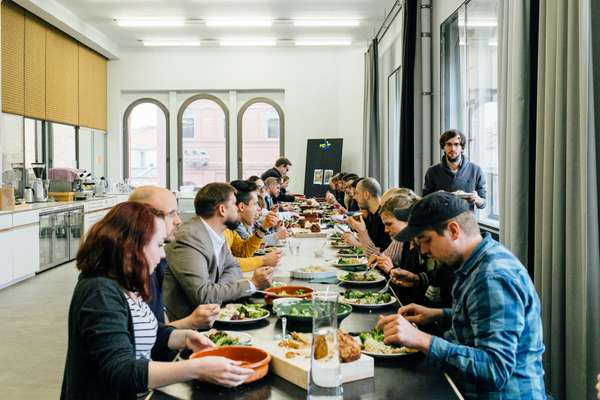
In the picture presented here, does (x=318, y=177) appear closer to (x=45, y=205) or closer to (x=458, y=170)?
(x=45, y=205)

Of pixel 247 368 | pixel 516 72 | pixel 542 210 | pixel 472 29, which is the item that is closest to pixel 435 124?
pixel 472 29

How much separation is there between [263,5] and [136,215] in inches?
337

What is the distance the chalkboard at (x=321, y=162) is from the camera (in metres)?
12.8

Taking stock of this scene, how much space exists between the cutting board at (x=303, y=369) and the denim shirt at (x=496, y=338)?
8.4 inches

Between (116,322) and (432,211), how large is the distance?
1.08 m

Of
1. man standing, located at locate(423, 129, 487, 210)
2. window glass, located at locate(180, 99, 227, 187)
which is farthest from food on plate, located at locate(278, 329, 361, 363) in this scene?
window glass, located at locate(180, 99, 227, 187)

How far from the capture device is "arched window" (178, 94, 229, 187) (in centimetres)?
1317

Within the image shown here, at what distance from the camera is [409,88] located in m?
7.61

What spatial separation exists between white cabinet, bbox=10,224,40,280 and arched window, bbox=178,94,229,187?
5.57 m

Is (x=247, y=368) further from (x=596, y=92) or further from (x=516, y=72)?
(x=516, y=72)

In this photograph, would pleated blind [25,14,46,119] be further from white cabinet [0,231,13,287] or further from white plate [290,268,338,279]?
white plate [290,268,338,279]

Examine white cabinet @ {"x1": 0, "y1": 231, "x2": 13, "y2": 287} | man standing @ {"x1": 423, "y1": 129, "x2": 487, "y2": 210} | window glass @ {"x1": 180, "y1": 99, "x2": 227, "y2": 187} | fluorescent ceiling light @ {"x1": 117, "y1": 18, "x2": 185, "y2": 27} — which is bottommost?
white cabinet @ {"x1": 0, "y1": 231, "x2": 13, "y2": 287}

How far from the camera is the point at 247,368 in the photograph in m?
1.73

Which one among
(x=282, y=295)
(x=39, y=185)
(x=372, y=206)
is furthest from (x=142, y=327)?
(x=39, y=185)
